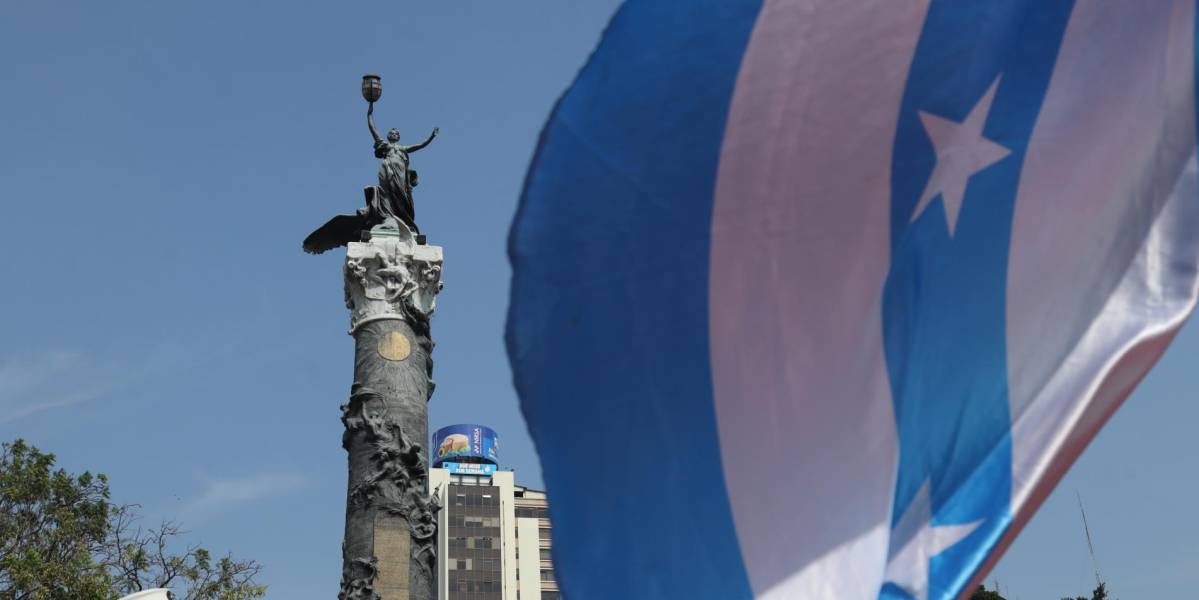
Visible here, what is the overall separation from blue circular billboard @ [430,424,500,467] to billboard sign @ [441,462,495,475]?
1.07 ft

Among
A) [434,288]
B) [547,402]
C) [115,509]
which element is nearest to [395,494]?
[434,288]

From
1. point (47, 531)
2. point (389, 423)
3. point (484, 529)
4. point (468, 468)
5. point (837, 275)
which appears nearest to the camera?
point (837, 275)

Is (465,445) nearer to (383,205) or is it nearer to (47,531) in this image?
(47,531)

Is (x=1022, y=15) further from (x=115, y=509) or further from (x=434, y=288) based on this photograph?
(x=115, y=509)

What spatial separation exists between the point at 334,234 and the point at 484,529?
74.8 metres

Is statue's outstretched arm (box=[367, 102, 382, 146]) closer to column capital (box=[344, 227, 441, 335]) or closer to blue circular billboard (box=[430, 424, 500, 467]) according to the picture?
column capital (box=[344, 227, 441, 335])

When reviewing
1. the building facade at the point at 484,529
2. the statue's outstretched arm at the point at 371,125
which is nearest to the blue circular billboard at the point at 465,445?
the building facade at the point at 484,529

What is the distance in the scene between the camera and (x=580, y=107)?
666 centimetres

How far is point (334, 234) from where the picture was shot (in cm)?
1389

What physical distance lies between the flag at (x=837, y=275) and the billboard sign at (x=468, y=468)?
84.1m

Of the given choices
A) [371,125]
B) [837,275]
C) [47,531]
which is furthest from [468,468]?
[837,275]

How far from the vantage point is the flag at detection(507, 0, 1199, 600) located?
5.84 metres

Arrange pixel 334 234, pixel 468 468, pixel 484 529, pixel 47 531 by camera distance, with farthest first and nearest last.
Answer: pixel 468 468, pixel 484 529, pixel 47 531, pixel 334 234

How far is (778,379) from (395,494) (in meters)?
6.00
